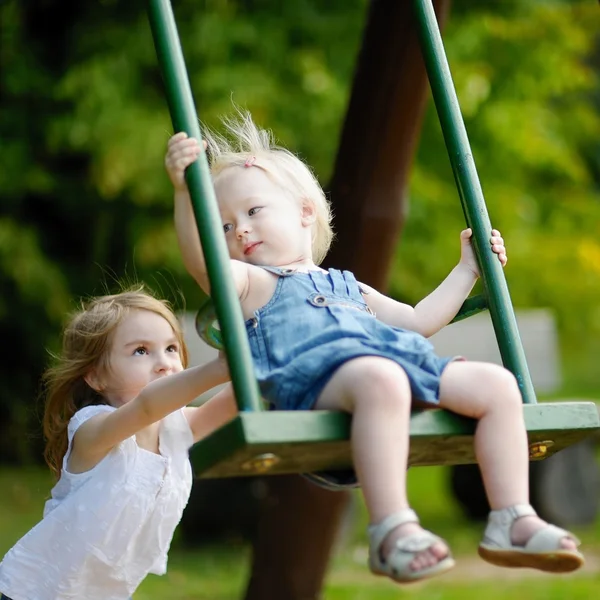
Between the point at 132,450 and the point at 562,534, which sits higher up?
the point at 132,450

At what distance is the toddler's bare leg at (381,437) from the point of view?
248 centimetres

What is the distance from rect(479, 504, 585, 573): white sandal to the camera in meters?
2.50

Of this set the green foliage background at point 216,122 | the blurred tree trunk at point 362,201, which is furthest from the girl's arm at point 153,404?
the green foliage background at point 216,122

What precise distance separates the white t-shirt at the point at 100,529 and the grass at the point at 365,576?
449 centimetres

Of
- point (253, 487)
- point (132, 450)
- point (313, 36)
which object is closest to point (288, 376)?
point (132, 450)

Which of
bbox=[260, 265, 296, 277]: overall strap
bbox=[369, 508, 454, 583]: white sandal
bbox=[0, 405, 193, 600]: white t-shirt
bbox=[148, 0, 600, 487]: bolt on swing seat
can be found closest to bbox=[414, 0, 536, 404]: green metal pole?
bbox=[148, 0, 600, 487]: bolt on swing seat

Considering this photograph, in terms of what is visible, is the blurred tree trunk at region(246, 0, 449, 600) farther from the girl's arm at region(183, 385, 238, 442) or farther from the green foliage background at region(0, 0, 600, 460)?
the green foliage background at region(0, 0, 600, 460)

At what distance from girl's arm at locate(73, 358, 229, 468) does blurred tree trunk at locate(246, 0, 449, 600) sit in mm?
2754

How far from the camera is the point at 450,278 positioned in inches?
127

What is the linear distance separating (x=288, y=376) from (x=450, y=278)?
0.69 m

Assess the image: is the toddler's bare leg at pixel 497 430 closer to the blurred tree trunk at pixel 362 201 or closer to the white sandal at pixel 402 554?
the white sandal at pixel 402 554

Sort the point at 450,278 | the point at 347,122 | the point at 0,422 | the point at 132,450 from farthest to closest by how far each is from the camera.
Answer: the point at 0,422
the point at 347,122
the point at 132,450
the point at 450,278

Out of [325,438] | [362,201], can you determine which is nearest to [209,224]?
[325,438]

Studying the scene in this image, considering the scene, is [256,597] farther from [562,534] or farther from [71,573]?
[562,534]
